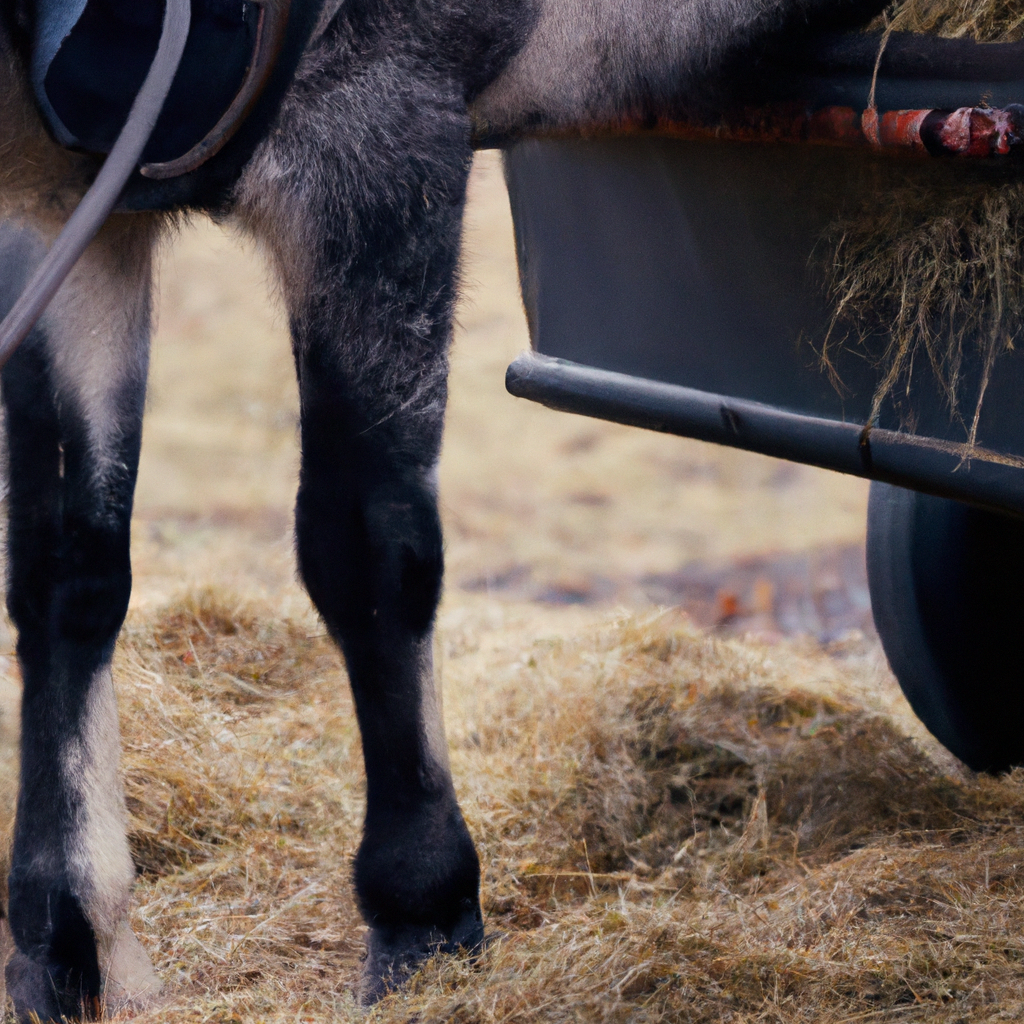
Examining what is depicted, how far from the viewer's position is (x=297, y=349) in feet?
5.19

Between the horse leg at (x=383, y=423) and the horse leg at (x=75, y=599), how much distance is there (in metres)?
0.35

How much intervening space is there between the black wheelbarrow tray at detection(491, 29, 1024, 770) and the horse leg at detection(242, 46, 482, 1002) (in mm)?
216

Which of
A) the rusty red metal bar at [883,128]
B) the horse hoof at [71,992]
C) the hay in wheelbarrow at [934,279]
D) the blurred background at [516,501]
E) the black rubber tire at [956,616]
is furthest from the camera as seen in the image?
the blurred background at [516,501]

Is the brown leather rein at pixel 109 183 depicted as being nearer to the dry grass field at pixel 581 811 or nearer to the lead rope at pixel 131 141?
the lead rope at pixel 131 141

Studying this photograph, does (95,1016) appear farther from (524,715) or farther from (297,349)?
(524,715)

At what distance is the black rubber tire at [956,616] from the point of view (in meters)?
2.10

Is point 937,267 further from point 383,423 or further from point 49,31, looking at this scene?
point 49,31

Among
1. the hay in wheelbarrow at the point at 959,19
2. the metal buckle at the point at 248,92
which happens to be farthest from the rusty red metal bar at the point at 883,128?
the metal buckle at the point at 248,92

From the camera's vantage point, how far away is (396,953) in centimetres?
161

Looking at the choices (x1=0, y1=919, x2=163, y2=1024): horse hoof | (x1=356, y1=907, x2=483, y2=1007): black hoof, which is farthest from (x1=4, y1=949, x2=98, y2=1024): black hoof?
(x1=356, y1=907, x2=483, y2=1007): black hoof

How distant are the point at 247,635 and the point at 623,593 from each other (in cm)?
181

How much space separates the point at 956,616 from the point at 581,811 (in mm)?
808

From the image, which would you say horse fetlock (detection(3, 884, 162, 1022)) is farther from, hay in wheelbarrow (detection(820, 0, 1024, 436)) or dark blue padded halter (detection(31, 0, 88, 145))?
hay in wheelbarrow (detection(820, 0, 1024, 436))

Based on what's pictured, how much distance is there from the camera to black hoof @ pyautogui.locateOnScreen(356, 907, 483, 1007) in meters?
1.58
